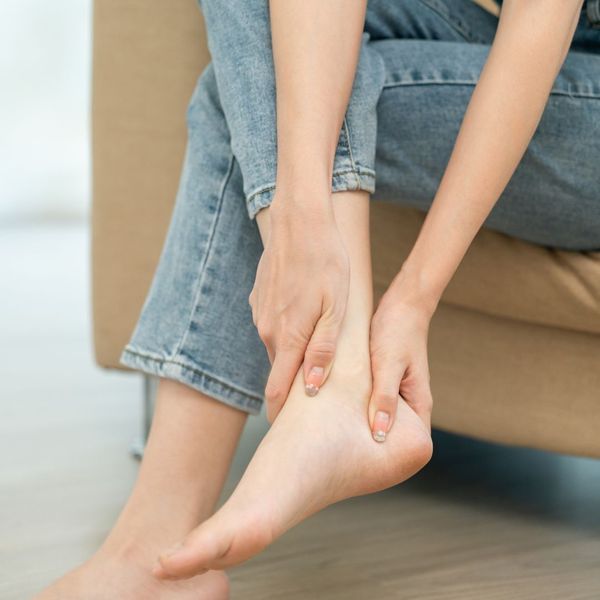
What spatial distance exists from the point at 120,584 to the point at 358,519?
1.16ft

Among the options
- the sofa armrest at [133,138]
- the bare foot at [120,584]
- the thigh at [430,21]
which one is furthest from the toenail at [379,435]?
the sofa armrest at [133,138]

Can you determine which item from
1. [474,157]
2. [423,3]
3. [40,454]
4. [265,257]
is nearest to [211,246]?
[265,257]

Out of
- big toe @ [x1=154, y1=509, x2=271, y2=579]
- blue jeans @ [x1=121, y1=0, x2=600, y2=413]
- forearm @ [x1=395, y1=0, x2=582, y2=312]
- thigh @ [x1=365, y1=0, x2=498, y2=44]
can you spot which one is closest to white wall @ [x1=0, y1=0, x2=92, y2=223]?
thigh @ [x1=365, y1=0, x2=498, y2=44]

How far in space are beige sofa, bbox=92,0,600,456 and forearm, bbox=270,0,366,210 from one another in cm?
27

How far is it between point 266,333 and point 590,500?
23.4 inches

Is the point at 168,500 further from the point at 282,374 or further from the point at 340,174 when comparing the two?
the point at 340,174

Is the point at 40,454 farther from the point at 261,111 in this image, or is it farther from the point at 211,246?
the point at 261,111

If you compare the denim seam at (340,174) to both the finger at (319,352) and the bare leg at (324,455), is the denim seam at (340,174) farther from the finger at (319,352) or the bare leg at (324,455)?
the finger at (319,352)

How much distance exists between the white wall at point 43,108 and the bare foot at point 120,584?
2.73 meters

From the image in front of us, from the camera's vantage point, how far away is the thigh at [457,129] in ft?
2.71

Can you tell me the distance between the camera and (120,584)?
0.73 metres

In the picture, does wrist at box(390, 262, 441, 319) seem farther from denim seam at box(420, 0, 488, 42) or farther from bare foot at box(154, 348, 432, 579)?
denim seam at box(420, 0, 488, 42)

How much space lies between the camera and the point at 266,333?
0.69 metres

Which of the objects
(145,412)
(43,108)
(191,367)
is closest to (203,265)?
(191,367)
